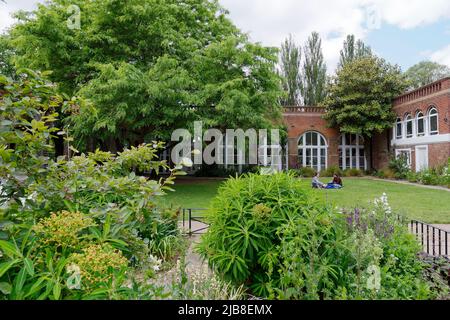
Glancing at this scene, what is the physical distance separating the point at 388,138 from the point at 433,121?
4.47 metres

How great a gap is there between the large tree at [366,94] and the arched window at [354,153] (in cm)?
252

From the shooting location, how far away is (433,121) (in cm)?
1941

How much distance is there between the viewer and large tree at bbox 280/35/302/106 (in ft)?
101

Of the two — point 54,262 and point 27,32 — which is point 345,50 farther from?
point 54,262

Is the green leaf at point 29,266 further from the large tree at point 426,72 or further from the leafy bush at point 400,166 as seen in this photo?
the large tree at point 426,72

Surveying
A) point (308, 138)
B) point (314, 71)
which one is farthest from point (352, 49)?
point (308, 138)

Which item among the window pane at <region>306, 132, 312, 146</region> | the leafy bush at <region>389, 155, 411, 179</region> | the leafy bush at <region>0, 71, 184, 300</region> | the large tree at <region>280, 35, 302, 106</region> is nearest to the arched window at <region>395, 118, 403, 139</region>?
the leafy bush at <region>389, 155, 411, 179</region>

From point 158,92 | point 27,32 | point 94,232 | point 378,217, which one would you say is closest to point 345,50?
point 158,92

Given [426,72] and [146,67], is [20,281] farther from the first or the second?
[426,72]

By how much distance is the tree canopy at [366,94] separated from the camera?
2200cm

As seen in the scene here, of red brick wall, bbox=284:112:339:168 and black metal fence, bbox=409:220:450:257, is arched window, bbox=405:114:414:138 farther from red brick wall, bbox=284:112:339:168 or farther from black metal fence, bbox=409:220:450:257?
black metal fence, bbox=409:220:450:257

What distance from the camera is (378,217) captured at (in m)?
4.13

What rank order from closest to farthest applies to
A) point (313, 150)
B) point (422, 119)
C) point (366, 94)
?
point (422, 119) → point (366, 94) → point (313, 150)
